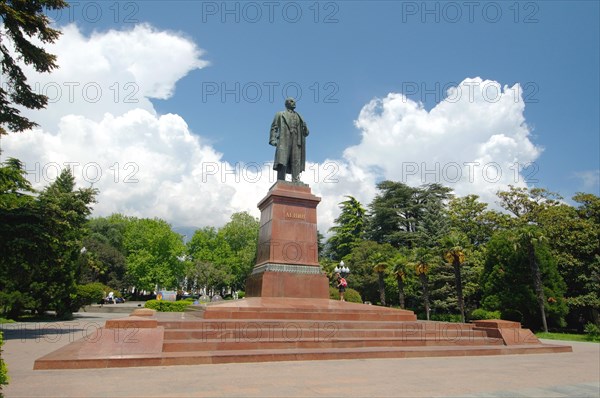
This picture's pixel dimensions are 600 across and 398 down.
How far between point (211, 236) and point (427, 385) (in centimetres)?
5853

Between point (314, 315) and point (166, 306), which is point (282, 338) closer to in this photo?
point (314, 315)

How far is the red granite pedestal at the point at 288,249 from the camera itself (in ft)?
45.6

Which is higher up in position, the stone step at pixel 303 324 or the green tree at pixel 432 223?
the green tree at pixel 432 223

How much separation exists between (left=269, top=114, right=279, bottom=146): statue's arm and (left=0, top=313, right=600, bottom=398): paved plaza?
9.89 m

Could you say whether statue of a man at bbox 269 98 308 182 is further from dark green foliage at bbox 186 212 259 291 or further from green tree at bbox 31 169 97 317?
dark green foliage at bbox 186 212 259 291

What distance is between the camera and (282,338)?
389 inches

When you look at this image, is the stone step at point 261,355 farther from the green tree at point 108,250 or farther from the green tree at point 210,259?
the green tree at point 210,259

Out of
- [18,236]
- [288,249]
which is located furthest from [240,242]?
[18,236]

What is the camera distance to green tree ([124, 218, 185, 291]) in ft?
169

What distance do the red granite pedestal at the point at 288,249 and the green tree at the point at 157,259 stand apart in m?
39.9

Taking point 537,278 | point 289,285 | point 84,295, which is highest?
point 537,278

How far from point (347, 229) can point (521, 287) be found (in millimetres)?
24887

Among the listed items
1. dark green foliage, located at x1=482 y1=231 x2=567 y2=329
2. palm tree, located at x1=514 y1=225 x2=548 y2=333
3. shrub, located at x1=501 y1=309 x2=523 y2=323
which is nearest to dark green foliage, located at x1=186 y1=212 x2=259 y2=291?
dark green foliage, located at x1=482 y1=231 x2=567 y2=329

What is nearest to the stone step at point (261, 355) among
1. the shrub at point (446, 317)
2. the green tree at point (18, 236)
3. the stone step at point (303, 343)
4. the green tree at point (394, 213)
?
the stone step at point (303, 343)
